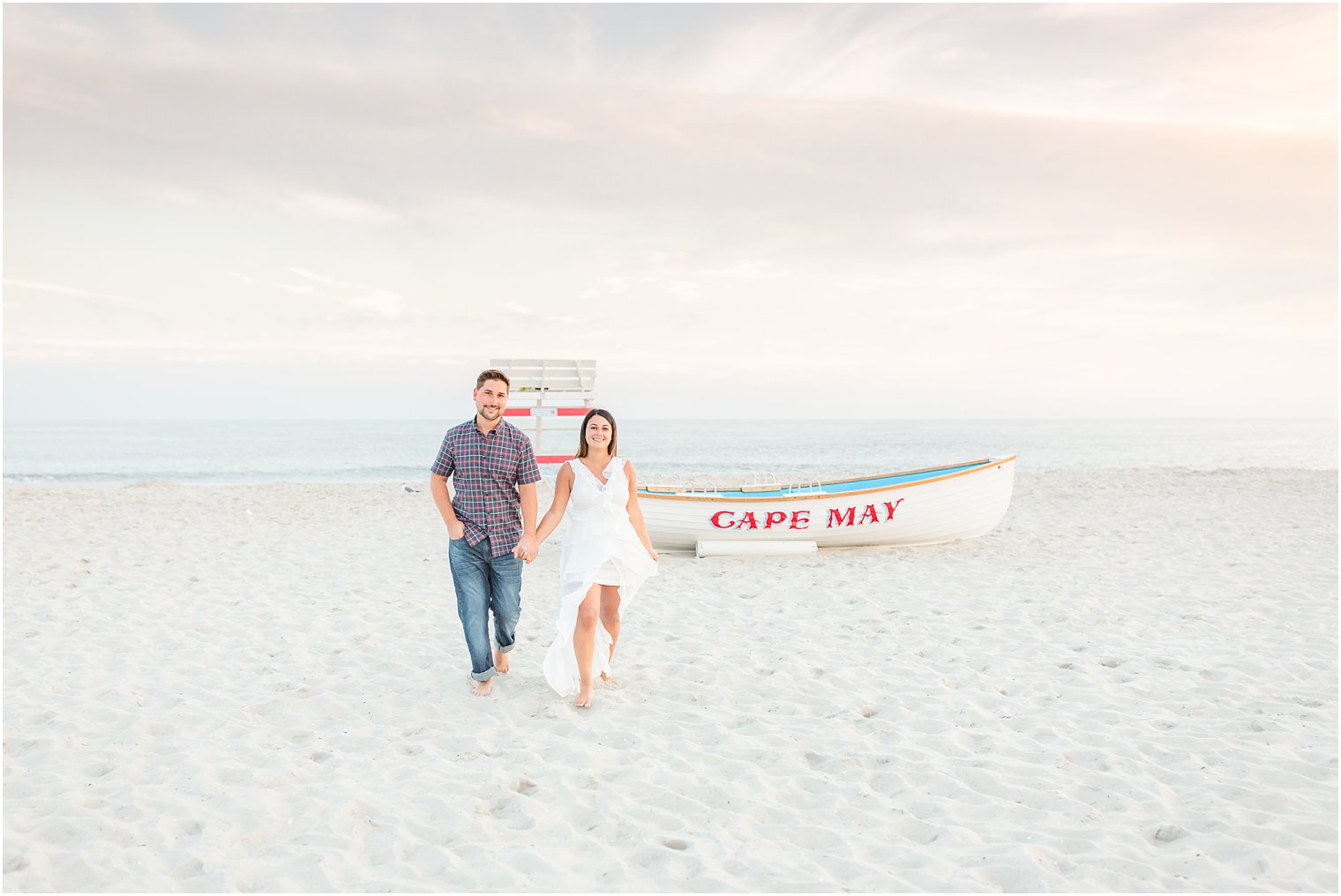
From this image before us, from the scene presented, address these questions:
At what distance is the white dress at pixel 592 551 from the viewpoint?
15.5 feet

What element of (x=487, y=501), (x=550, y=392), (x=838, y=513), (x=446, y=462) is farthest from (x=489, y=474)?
(x=550, y=392)

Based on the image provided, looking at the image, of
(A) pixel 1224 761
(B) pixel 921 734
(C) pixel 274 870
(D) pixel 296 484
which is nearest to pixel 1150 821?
(A) pixel 1224 761

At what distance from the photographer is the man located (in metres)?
4.72

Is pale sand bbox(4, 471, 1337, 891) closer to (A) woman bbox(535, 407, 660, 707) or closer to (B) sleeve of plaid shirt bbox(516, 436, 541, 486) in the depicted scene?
(A) woman bbox(535, 407, 660, 707)

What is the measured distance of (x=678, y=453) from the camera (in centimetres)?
4462

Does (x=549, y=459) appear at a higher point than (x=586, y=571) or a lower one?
higher

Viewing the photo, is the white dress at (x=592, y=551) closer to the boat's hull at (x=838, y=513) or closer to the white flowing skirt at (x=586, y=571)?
the white flowing skirt at (x=586, y=571)

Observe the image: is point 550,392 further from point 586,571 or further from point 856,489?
point 586,571

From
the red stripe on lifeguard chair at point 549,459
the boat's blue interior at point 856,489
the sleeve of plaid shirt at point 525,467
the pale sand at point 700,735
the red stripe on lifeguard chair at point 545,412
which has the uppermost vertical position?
the red stripe on lifeguard chair at point 545,412

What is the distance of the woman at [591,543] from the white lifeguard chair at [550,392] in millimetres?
8007

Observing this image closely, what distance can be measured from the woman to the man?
0.63 feet

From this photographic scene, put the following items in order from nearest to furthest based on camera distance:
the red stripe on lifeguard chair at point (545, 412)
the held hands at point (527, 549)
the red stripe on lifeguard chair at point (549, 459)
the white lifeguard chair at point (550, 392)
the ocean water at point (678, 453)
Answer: the held hands at point (527, 549), the red stripe on lifeguard chair at point (549, 459), the red stripe on lifeguard chair at point (545, 412), the white lifeguard chair at point (550, 392), the ocean water at point (678, 453)

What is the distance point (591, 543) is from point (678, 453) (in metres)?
39.9

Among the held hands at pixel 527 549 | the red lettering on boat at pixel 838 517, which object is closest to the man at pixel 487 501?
the held hands at pixel 527 549
